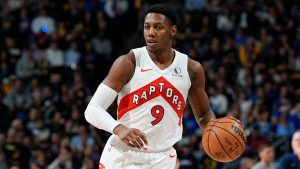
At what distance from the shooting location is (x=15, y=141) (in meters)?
12.1

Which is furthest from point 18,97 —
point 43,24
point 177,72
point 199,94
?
point 177,72

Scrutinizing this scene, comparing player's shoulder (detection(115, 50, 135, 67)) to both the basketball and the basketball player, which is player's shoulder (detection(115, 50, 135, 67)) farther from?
the basketball

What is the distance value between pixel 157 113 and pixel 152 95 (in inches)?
5.9

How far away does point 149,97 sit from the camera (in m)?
5.39

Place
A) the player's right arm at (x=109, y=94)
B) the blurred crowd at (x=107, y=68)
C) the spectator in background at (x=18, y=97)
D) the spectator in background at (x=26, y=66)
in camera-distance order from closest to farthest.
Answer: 1. the player's right arm at (x=109, y=94)
2. the blurred crowd at (x=107, y=68)
3. the spectator in background at (x=18, y=97)
4. the spectator in background at (x=26, y=66)

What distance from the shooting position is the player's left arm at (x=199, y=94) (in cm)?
571

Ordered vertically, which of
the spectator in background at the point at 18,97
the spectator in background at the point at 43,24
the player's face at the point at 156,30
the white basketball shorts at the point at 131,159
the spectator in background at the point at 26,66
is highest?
the player's face at the point at 156,30

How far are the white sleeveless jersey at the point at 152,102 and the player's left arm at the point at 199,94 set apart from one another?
0.21 m

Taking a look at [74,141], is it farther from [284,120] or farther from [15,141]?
[284,120]

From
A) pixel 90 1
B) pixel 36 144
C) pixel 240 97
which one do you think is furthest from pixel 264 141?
pixel 90 1

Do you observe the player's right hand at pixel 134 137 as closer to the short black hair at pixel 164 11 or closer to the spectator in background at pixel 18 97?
the short black hair at pixel 164 11

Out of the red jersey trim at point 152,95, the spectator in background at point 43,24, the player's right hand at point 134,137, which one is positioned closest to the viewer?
the player's right hand at point 134,137

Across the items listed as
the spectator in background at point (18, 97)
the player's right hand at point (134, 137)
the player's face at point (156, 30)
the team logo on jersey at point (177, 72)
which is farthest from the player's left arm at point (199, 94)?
the spectator in background at point (18, 97)

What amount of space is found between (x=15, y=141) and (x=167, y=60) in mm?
7099
